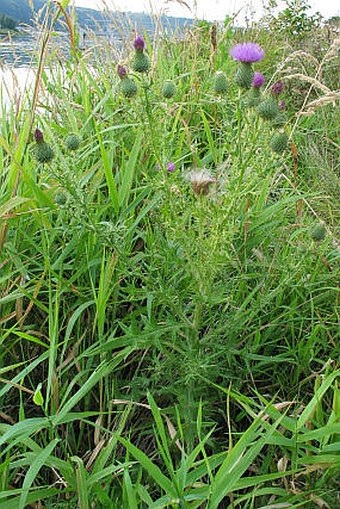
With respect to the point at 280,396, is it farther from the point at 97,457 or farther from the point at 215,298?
the point at 97,457

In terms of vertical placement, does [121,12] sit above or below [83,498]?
above

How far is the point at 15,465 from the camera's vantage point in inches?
48.9

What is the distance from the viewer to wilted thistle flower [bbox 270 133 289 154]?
1.40 m

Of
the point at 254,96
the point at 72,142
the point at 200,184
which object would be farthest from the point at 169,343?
the point at 254,96

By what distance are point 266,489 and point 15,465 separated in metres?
0.57

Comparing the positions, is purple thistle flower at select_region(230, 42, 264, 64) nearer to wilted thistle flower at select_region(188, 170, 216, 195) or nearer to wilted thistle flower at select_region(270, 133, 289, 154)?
wilted thistle flower at select_region(270, 133, 289, 154)

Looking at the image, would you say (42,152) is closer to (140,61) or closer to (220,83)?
(140,61)

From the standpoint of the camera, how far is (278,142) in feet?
4.60

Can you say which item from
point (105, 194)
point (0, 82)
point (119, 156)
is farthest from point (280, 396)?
point (0, 82)

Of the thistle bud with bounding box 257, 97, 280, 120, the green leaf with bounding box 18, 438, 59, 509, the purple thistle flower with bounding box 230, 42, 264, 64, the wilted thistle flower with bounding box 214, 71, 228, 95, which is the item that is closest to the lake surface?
the wilted thistle flower with bounding box 214, 71, 228, 95

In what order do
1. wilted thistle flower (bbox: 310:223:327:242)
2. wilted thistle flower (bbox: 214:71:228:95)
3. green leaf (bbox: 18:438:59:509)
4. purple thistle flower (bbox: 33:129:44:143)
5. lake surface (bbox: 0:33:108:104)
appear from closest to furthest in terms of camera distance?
green leaf (bbox: 18:438:59:509) → purple thistle flower (bbox: 33:129:44:143) → wilted thistle flower (bbox: 310:223:327:242) → wilted thistle flower (bbox: 214:71:228:95) → lake surface (bbox: 0:33:108:104)

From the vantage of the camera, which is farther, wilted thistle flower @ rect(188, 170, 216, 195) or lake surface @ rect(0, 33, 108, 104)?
lake surface @ rect(0, 33, 108, 104)

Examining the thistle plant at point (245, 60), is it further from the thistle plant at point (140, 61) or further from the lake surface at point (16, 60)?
the lake surface at point (16, 60)

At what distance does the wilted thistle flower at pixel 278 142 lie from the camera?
140 centimetres
